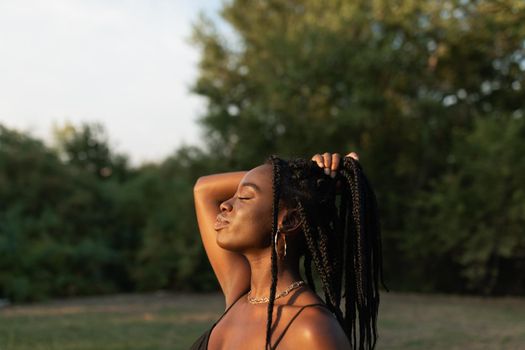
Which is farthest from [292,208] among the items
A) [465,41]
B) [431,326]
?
[465,41]

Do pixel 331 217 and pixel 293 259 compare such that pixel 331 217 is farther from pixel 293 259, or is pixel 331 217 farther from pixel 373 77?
pixel 373 77

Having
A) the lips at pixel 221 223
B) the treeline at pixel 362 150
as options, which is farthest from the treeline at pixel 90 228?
the lips at pixel 221 223

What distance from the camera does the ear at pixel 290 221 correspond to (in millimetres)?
2312

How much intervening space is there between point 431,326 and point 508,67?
35.0 feet

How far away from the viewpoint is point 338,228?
248 centimetres

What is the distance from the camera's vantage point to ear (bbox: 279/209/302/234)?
2312mm

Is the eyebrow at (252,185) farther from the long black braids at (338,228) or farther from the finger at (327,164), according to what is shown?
the finger at (327,164)

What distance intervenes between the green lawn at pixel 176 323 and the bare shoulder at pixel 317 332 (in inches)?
277

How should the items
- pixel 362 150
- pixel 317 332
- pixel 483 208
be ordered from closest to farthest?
pixel 317 332 < pixel 483 208 < pixel 362 150

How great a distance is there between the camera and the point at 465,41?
Result: 19469 millimetres

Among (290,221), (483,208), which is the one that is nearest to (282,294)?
(290,221)

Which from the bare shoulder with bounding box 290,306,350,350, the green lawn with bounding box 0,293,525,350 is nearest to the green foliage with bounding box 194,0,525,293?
the green lawn with bounding box 0,293,525,350

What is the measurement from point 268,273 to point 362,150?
16.9 meters

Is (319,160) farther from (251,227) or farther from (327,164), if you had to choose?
(251,227)
